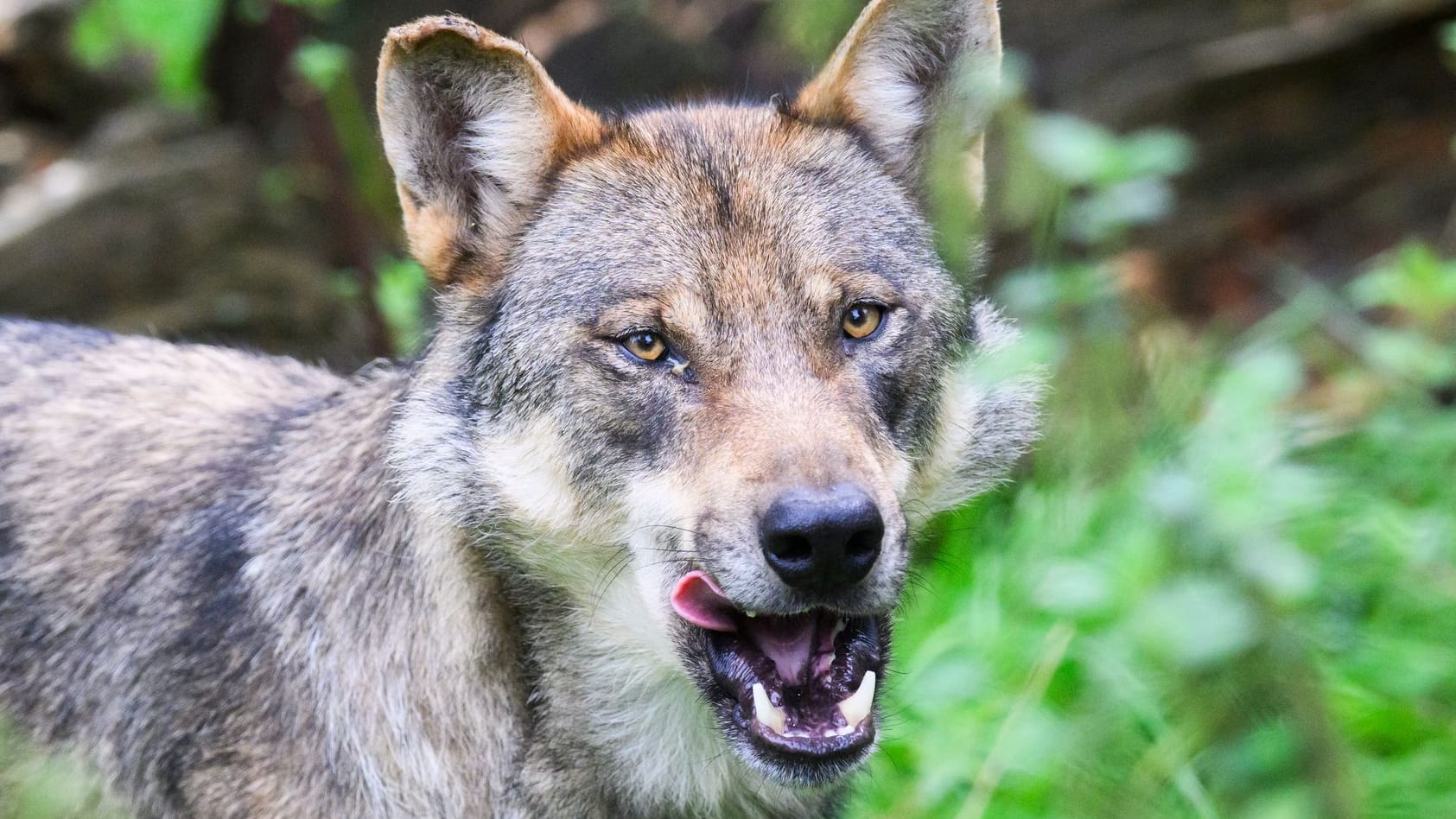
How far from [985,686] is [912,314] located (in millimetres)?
1686

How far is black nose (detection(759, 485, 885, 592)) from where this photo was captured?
2.75 m

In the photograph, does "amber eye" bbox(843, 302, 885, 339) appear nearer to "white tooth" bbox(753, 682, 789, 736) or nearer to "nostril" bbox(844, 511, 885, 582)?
"nostril" bbox(844, 511, 885, 582)

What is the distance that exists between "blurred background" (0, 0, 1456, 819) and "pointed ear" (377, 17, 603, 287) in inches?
31.4

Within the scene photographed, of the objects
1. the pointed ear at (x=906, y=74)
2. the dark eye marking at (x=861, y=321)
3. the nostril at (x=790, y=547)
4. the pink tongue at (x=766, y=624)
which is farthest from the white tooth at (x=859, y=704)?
the pointed ear at (x=906, y=74)

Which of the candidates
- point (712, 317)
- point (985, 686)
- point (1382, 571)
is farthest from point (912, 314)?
point (1382, 571)

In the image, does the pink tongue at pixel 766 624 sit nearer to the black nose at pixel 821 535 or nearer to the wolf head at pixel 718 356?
the wolf head at pixel 718 356

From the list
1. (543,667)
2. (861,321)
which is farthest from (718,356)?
(543,667)

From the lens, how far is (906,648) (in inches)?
204

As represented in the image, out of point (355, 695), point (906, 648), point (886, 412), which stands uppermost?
point (886, 412)

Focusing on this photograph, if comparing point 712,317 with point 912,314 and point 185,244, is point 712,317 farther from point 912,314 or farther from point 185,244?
point 185,244

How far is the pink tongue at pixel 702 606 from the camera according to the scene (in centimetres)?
308

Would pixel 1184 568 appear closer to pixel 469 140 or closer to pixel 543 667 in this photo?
pixel 543 667

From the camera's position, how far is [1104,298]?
5.57 ft

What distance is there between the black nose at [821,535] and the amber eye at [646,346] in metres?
0.63
